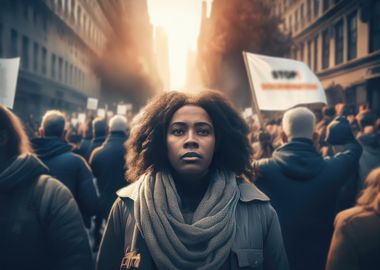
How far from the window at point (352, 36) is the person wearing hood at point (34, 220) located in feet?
80.2

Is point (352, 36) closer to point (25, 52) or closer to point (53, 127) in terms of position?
point (25, 52)

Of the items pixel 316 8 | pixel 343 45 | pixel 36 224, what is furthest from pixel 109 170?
pixel 316 8

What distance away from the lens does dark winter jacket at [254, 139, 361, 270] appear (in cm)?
370

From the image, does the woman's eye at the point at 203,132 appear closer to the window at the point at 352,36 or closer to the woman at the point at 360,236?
the woman at the point at 360,236

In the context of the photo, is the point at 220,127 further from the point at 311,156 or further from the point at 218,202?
the point at 311,156

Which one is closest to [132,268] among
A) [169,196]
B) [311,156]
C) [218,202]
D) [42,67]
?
[169,196]

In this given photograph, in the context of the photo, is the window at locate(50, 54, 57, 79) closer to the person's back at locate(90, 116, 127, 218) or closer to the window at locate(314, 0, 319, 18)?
the window at locate(314, 0, 319, 18)

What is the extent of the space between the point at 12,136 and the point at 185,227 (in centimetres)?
135

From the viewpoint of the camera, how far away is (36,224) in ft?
8.66

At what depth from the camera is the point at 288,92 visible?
268 inches

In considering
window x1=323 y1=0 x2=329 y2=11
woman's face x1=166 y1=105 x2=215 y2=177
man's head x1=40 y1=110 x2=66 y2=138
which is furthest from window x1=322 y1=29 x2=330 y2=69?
woman's face x1=166 y1=105 x2=215 y2=177

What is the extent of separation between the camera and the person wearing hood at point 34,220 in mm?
2600

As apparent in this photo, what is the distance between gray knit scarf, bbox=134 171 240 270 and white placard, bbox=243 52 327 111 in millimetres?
4124

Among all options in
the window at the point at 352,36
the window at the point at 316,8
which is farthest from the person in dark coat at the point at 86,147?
the window at the point at 316,8
